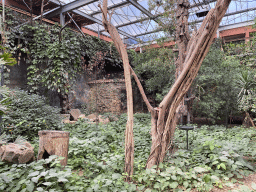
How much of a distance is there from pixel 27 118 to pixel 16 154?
5.45 feet

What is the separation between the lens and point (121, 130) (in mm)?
4734

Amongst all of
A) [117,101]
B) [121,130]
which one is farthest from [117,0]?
[121,130]

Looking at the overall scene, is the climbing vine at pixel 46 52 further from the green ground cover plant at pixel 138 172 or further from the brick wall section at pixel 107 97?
the green ground cover plant at pixel 138 172

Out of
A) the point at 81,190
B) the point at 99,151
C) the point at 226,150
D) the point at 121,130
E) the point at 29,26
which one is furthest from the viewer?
the point at 29,26

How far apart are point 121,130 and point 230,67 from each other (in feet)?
15.5

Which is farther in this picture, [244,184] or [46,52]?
[46,52]

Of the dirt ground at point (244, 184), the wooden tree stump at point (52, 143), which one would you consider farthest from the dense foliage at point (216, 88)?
the wooden tree stump at point (52, 143)

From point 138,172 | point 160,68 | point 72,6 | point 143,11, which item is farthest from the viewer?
point 143,11

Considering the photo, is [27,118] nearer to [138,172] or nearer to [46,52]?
[138,172]

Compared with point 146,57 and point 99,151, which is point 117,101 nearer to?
point 146,57

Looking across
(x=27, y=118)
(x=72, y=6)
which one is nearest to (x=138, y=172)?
(x=27, y=118)

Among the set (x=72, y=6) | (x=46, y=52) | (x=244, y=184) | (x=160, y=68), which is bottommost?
(x=244, y=184)

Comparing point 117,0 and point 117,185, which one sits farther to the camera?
point 117,0

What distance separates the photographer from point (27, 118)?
12.7ft
